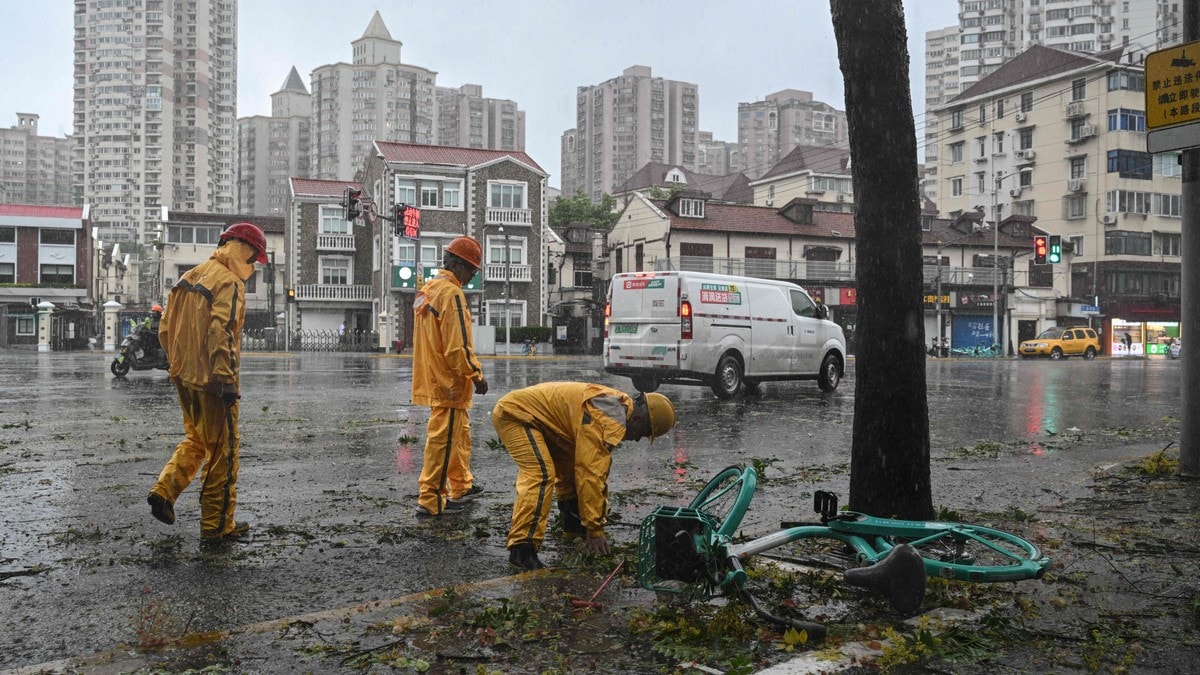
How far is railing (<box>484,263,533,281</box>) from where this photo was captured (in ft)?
166

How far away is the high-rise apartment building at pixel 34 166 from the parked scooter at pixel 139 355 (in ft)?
540

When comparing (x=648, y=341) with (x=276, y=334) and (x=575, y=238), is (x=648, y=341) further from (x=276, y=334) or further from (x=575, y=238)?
(x=575, y=238)

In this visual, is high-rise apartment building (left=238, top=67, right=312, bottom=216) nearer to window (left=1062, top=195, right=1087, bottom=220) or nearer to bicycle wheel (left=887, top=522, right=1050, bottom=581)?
window (left=1062, top=195, right=1087, bottom=220)

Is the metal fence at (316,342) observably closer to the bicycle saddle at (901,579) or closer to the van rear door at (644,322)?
the van rear door at (644,322)

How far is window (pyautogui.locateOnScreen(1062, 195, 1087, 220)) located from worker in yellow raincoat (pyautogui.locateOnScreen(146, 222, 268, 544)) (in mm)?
68021

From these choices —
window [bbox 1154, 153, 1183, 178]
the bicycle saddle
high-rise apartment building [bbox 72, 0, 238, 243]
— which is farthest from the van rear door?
high-rise apartment building [bbox 72, 0, 238, 243]

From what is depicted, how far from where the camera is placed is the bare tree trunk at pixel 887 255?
15.9 feet

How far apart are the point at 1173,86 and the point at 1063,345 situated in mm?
43621

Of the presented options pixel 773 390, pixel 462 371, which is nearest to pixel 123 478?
pixel 462 371

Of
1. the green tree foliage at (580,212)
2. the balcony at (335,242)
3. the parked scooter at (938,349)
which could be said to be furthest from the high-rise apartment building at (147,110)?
the parked scooter at (938,349)

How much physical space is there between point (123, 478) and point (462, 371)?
10.8 ft

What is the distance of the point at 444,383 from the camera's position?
600 centimetres

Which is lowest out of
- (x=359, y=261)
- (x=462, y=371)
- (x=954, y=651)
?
(x=954, y=651)

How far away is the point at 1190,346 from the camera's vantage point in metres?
7.03
